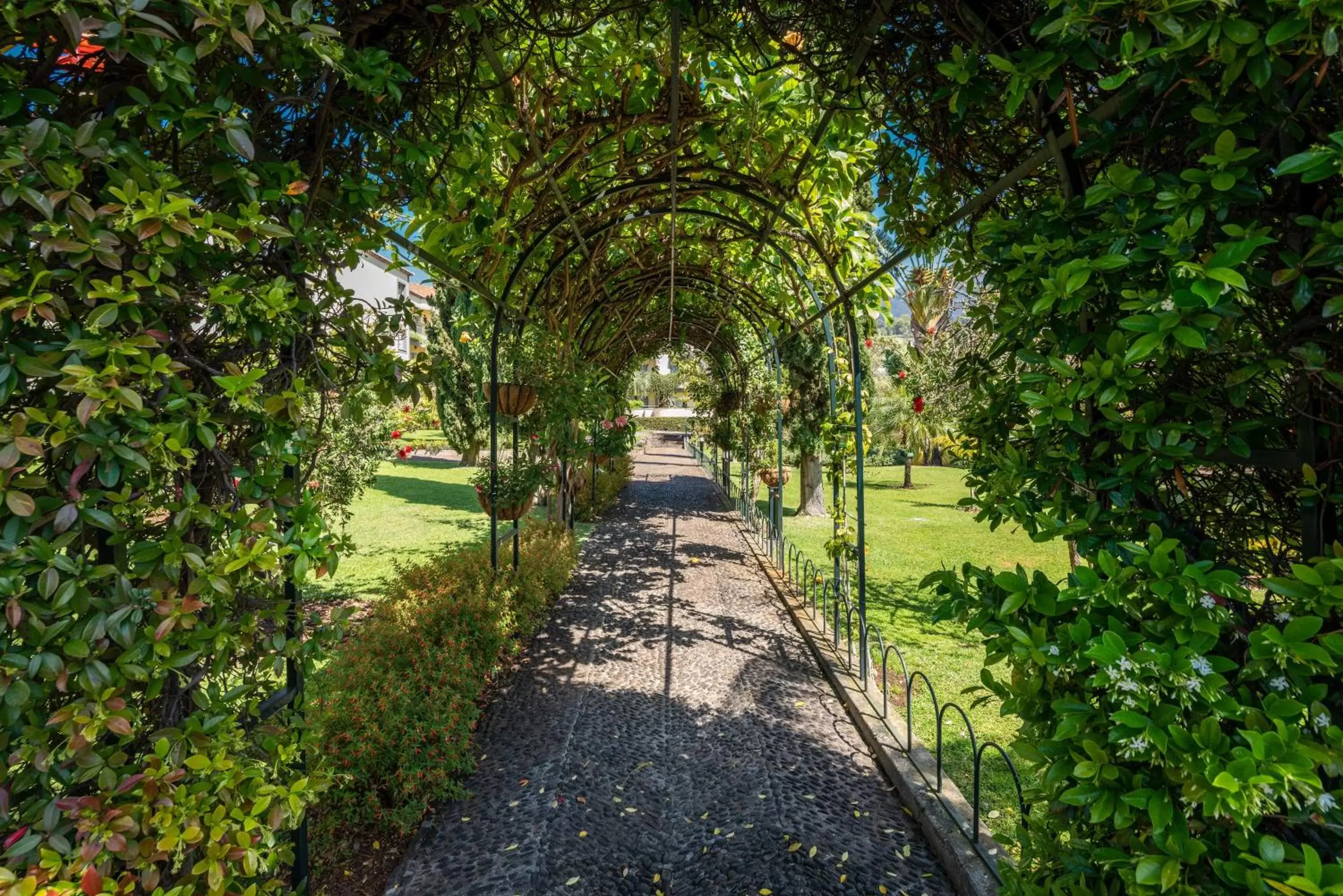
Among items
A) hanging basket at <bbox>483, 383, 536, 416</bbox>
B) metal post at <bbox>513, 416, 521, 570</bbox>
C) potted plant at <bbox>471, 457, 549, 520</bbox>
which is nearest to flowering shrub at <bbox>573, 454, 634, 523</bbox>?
potted plant at <bbox>471, 457, 549, 520</bbox>

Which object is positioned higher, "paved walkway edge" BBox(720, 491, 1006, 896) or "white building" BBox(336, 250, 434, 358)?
"white building" BBox(336, 250, 434, 358)

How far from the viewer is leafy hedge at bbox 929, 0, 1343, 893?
2.70 ft

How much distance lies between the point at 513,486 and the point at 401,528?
19.9ft

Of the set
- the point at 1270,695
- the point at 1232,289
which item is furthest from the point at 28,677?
the point at 1232,289

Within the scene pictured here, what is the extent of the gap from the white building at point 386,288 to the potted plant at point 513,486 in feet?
4.30

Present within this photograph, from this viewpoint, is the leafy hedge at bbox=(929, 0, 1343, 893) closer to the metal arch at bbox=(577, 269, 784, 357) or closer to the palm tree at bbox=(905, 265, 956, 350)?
the metal arch at bbox=(577, 269, 784, 357)

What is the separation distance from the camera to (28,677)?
869 mm

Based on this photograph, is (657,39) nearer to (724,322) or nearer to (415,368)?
(415,368)

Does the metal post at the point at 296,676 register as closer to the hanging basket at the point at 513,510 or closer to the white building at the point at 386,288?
the white building at the point at 386,288

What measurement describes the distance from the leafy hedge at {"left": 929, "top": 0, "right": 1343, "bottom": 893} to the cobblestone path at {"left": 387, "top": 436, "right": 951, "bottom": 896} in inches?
63.1

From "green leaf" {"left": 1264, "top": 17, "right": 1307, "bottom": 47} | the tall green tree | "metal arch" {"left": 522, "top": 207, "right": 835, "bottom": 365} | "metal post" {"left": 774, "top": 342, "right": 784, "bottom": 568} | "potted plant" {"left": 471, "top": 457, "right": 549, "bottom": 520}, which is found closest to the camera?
"green leaf" {"left": 1264, "top": 17, "right": 1307, "bottom": 47}

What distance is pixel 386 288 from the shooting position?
27.1 m

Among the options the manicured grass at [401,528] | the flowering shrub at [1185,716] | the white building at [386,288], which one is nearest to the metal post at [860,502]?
the flowering shrub at [1185,716]

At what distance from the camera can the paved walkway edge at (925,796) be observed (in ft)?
7.63
